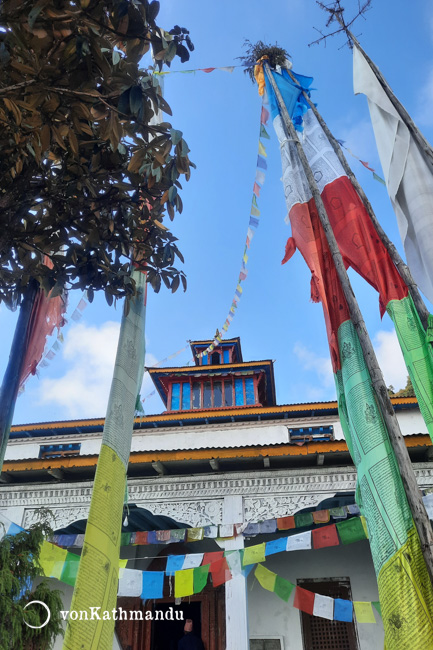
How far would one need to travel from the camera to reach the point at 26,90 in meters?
2.85

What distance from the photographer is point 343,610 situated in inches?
283

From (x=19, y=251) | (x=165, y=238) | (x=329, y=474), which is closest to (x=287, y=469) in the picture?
(x=329, y=474)

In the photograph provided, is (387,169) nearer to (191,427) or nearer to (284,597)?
(284,597)

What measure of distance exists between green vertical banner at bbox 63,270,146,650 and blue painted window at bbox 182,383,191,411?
1222cm

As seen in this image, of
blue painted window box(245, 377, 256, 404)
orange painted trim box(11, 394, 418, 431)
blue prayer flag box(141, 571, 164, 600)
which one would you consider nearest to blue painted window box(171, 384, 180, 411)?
orange painted trim box(11, 394, 418, 431)

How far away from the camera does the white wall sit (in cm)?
838

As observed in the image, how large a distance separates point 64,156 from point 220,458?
5.92m

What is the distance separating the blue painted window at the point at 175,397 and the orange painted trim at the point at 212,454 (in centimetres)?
812

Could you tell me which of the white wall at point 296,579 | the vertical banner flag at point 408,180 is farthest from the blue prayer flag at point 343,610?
the vertical banner flag at point 408,180

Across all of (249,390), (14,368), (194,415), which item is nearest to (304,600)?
(14,368)

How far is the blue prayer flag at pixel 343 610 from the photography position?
23.5 feet

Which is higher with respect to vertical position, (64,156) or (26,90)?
(64,156)

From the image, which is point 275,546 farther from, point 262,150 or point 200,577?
point 262,150

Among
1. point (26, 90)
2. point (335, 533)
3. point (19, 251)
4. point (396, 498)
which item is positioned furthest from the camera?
point (335, 533)
